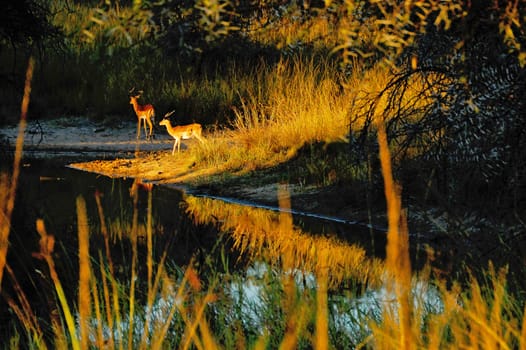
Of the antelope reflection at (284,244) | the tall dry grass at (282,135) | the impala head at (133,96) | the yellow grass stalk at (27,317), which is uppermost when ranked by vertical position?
the impala head at (133,96)

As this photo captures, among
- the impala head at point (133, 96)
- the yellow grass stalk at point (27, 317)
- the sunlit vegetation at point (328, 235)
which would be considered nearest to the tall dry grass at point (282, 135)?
the sunlit vegetation at point (328, 235)

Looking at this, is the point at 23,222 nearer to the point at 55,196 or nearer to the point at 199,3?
the point at 55,196

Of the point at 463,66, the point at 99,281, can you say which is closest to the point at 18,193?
the point at 99,281

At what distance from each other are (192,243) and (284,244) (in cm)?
79

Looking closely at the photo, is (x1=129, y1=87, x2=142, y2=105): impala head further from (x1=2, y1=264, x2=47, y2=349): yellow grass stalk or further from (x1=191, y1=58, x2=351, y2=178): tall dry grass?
(x1=2, y1=264, x2=47, y2=349): yellow grass stalk

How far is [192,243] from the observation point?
343 inches

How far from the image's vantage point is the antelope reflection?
277 inches

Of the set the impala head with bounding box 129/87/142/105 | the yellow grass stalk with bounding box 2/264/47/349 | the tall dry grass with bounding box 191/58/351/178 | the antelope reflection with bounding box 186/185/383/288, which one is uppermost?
the impala head with bounding box 129/87/142/105

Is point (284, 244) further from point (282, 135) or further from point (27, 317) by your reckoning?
point (282, 135)

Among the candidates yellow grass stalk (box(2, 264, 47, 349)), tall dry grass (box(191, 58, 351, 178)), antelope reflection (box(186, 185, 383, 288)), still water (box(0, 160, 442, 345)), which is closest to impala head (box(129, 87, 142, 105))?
tall dry grass (box(191, 58, 351, 178))

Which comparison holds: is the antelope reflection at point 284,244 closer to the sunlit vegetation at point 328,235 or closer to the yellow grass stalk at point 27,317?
the sunlit vegetation at point 328,235

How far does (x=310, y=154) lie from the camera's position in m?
12.9

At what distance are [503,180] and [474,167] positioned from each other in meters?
0.29

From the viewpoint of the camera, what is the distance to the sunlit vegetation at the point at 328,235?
4.20 meters
